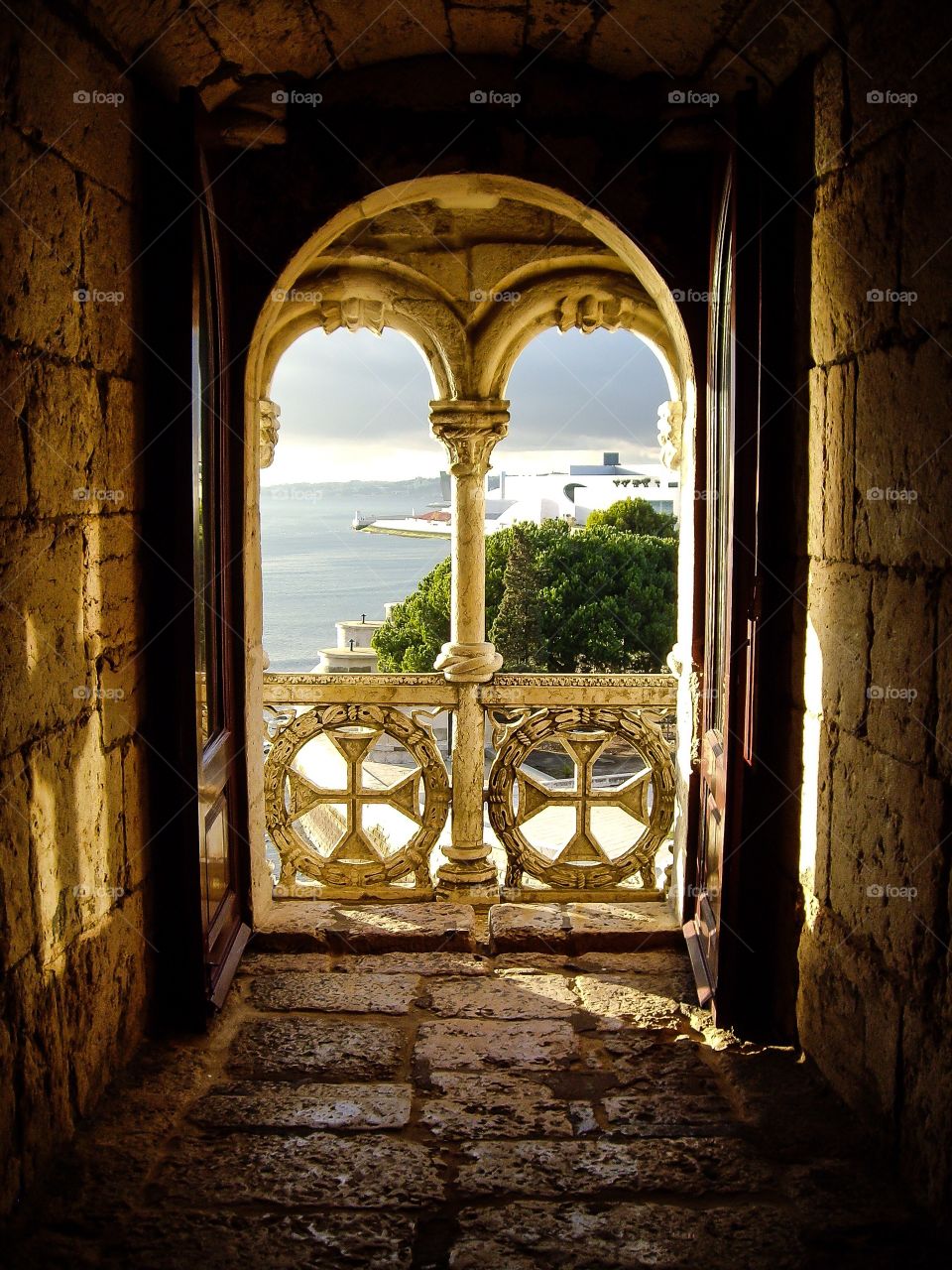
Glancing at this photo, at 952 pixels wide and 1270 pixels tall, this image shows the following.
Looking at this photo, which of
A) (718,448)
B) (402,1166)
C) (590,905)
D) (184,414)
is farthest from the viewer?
(590,905)

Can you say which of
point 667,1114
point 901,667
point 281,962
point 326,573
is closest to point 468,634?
point 281,962

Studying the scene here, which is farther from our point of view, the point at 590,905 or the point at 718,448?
the point at 590,905

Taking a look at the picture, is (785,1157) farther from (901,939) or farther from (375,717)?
(375,717)

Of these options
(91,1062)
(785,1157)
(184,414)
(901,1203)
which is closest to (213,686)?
(184,414)

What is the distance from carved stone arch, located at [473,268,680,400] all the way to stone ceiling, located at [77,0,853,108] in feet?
3.81

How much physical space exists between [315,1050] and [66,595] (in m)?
1.24

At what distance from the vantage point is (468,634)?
13.8 ft

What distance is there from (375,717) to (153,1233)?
230 centimetres

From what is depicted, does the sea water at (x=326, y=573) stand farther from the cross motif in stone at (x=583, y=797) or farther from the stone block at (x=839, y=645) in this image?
the stone block at (x=839, y=645)

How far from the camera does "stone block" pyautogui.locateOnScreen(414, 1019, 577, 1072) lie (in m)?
2.53

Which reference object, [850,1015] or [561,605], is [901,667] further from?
[561,605]

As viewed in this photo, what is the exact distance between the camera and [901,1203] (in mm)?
1887

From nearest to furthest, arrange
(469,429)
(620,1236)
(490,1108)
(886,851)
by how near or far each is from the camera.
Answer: (620,1236)
(886,851)
(490,1108)
(469,429)

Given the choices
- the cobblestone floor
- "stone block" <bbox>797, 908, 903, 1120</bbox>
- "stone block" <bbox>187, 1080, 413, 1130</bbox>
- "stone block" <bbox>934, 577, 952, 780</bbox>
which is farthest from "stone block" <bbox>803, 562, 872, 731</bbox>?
"stone block" <bbox>187, 1080, 413, 1130</bbox>
